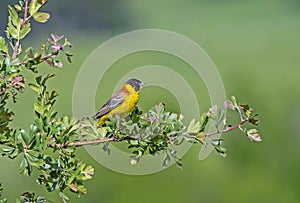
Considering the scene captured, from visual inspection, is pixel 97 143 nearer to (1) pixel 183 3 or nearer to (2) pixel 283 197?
(2) pixel 283 197

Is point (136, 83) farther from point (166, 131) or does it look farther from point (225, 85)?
point (225, 85)

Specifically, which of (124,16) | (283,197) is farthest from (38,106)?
(124,16)

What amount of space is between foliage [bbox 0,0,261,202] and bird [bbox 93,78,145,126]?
9cm

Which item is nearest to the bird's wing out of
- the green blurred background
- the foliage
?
the foliage

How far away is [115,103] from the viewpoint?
3.16ft

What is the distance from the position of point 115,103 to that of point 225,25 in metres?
7.16

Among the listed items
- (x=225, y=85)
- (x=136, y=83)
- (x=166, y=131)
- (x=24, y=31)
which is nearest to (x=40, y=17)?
(x=24, y=31)

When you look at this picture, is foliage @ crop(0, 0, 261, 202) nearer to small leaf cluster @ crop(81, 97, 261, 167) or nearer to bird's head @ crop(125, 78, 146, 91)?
small leaf cluster @ crop(81, 97, 261, 167)

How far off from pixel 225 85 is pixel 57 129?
4742 millimetres

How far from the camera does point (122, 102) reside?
0.96m

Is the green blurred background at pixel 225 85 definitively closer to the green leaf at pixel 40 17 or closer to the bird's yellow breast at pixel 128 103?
the bird's yellow breast at pixel 128 103

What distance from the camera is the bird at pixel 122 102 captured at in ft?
2.86

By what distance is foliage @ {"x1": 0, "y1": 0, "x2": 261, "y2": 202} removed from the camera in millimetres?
634

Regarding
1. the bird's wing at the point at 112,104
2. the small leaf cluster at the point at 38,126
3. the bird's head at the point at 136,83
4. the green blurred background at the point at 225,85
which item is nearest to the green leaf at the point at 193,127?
the small leaf cluster at the point at 38,126
